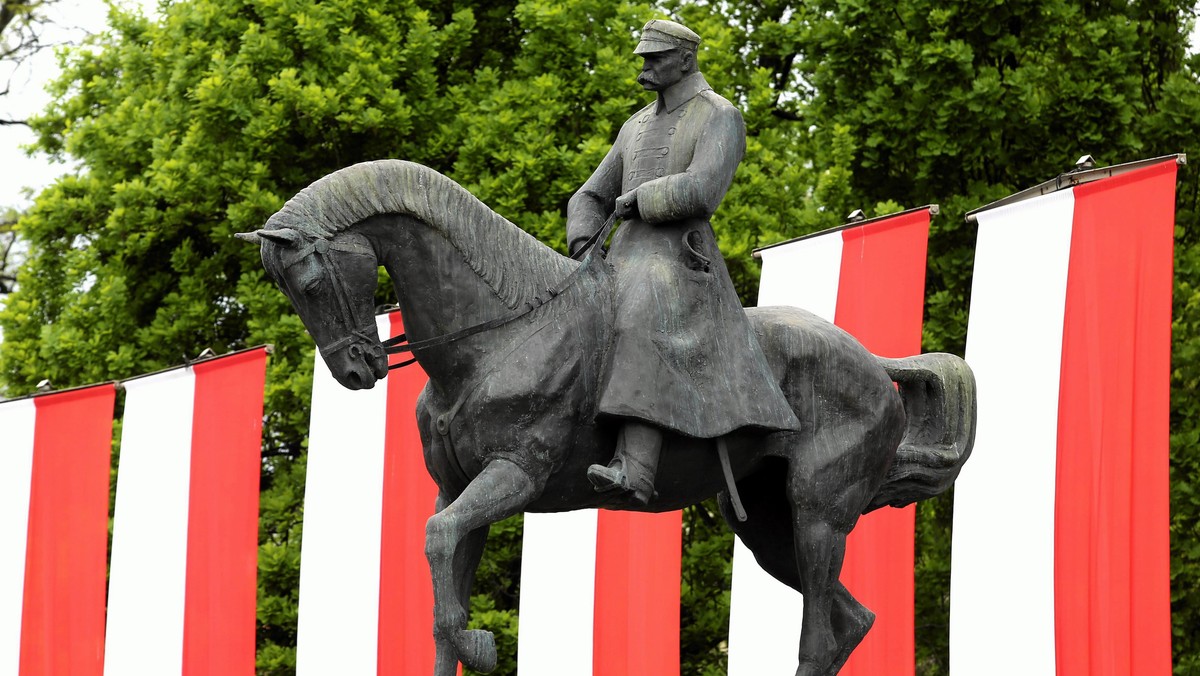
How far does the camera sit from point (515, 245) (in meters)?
6.61

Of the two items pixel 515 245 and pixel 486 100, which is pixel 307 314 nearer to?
pixel 515 245

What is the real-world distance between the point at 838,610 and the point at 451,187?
2.49 m

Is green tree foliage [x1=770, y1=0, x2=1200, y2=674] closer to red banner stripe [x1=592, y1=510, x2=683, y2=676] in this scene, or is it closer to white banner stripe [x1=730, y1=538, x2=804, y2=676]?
red banner stripe [x1=592, y1=510, x2=683, y2=676]

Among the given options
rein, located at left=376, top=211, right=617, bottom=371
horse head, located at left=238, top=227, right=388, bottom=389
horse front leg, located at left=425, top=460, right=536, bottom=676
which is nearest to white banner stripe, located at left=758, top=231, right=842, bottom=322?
rein, located at left=376, top=211, right=617, bottom=371

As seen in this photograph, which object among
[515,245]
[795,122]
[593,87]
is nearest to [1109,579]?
[515,245]

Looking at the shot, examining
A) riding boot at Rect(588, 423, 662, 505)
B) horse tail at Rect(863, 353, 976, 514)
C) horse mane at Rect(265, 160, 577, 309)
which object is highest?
horse mane at Rect(265, 160, 577, 309)

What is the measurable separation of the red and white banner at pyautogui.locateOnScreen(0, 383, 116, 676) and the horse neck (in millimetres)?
6957

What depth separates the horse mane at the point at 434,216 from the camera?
20.4 ft

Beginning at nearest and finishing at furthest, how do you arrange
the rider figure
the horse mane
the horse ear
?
1. the horse ear
2. the horse mane
3. the rider figure

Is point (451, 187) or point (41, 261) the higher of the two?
point (41, 261)

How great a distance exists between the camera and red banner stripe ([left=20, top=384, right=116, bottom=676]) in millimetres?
12602

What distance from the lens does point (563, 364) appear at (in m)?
6.55

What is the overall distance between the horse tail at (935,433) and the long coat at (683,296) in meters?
0.85

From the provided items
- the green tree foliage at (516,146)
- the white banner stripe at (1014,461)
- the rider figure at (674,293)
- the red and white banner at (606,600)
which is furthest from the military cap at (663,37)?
the green tree foliage at (516,146)
